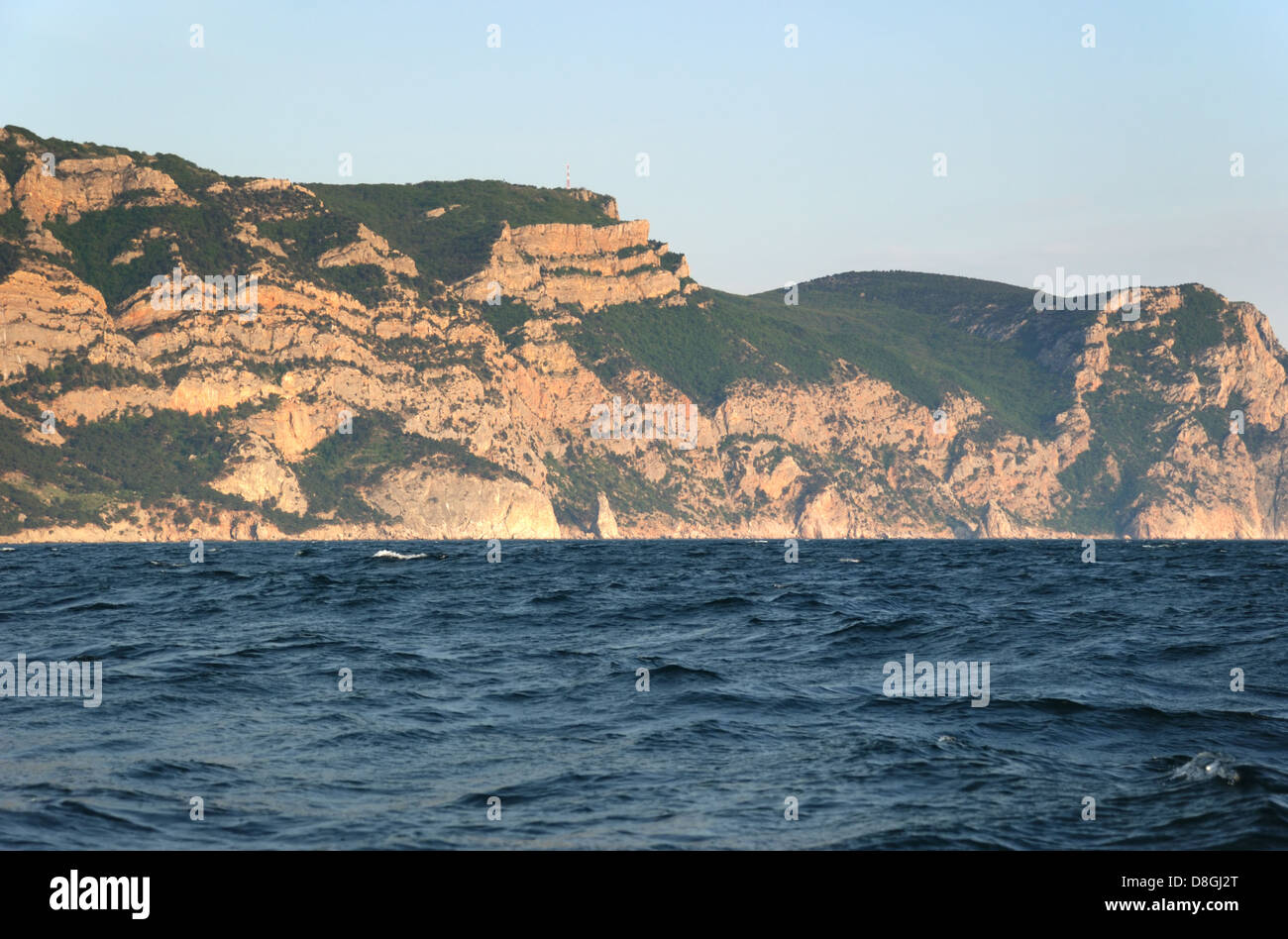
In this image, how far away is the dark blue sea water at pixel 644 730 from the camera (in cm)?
1467

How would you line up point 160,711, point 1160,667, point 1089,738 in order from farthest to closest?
1. point 1160,667
2. point 160,711
3. point 1089,738

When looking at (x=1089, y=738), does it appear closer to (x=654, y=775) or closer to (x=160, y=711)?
(x=654, y=775)

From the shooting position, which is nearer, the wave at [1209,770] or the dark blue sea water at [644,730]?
the dark blue sea water at [644,730]

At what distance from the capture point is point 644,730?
20625 mm

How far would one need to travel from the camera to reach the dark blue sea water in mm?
14672

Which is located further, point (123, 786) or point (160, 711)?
point (160, 711)

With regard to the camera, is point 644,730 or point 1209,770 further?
point 644,730

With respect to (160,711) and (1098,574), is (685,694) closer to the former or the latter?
(160,711)

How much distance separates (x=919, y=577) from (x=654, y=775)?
1857 inches

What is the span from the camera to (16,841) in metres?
13.3

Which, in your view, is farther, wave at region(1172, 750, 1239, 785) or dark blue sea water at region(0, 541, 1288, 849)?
wave at region(1172, 750, 1239, 785)
